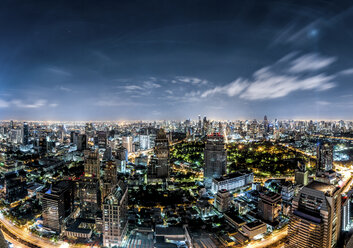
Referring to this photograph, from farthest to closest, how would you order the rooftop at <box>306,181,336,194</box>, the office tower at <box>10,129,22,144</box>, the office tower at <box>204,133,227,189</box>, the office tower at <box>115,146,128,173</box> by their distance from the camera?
the office tower at <box>10,129,22,144</box>, the office tower at <box>115,146,128,173</box>, the office tower at <box>204,133,227,189</box>, the rooftop at <box>306,181,336,194</box>

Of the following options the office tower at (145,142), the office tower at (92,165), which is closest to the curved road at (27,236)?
the office tower at (92,165)

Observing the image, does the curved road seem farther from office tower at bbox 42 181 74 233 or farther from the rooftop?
the rooftop

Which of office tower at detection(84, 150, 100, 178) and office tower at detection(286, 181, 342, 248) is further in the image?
office tower at detection(84, 150, 100, 178)

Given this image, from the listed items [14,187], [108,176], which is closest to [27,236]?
[108,176]

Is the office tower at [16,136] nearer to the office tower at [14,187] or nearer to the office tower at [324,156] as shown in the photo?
the office tower at [14,187]

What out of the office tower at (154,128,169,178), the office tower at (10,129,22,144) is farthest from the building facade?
the office tower at (10,129,22,144)

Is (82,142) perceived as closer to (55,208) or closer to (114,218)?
(55,208)
